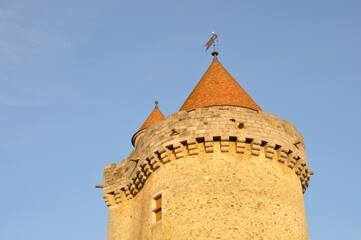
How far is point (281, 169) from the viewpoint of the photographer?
1844 centimetres

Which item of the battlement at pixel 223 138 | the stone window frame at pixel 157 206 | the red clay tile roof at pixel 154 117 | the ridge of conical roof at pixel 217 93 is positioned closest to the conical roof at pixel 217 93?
the ridge of conical roof at pixel 217 93

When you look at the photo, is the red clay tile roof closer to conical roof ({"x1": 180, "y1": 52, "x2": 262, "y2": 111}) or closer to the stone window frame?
conical roof ({"x1": 180, "y1": 52, "x2": 262, "y2": 111})

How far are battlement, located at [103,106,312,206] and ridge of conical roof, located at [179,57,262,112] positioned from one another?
0.87m

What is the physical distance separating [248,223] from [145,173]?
4.22m

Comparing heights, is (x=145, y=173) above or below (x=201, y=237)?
above

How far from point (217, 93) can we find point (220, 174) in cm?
352

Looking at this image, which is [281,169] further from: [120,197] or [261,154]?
[120,197]

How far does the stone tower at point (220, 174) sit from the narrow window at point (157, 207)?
30mm

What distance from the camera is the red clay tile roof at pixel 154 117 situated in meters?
24.5

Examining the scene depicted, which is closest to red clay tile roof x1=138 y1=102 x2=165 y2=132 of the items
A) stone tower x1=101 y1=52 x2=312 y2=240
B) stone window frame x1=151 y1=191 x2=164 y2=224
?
stone tower x1=101 y1=52 x2=312 y2=240

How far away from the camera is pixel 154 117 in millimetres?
24844

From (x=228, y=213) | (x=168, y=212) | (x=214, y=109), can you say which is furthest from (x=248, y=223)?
(x=214, y=109)

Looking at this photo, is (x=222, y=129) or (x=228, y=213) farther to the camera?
(x=222, y=129)

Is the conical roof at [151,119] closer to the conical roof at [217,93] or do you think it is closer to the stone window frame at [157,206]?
the conical roof at [217,93]
